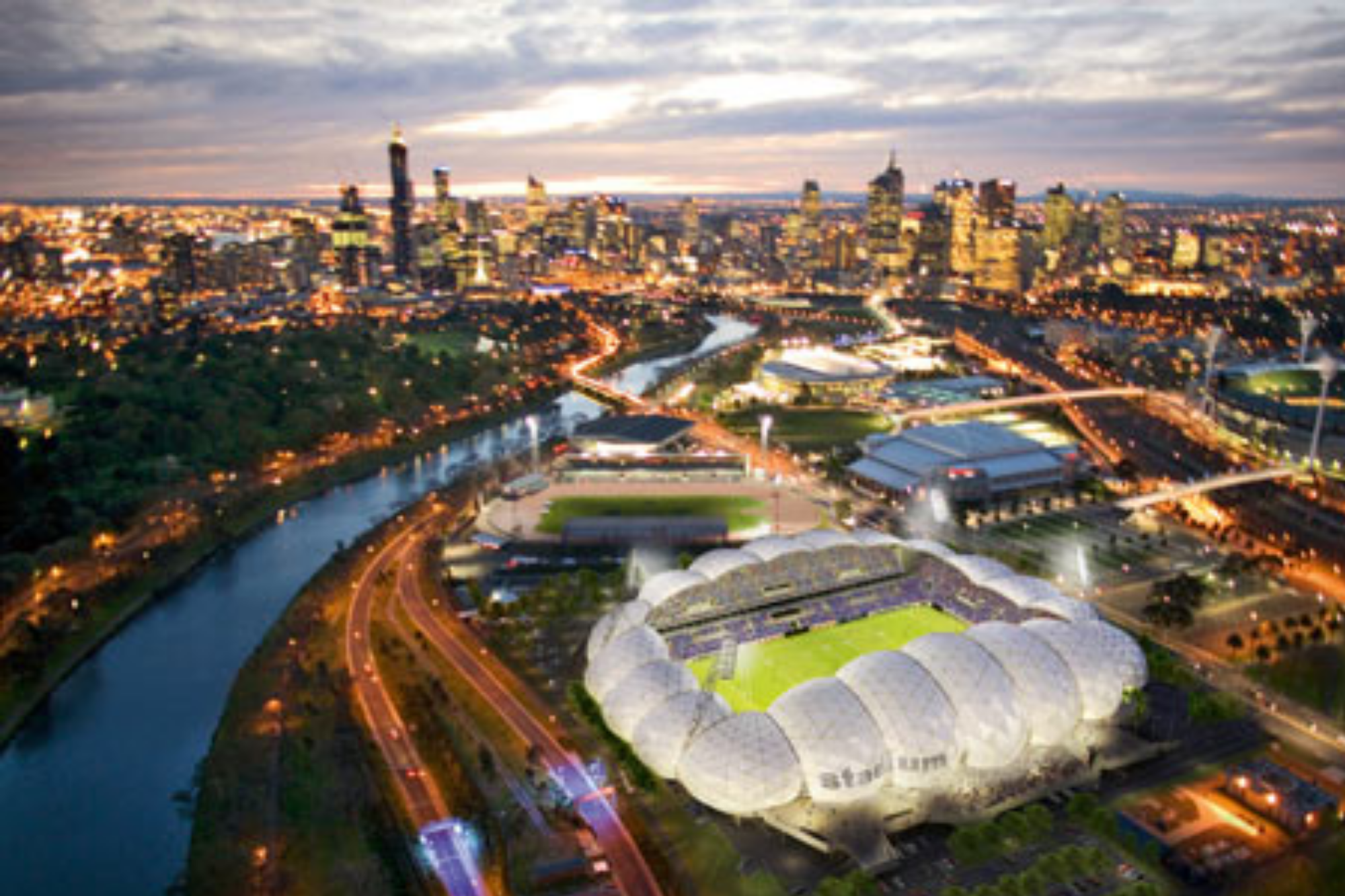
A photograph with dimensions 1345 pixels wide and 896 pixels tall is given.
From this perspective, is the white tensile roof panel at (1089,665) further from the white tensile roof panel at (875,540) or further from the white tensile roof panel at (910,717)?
the white tensile roof panel at (875,540)

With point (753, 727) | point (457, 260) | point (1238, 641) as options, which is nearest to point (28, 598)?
point (753, 727)

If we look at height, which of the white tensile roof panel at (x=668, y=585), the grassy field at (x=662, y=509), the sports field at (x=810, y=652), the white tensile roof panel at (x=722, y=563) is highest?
the white tensile roof panel at (x=722, y=563)

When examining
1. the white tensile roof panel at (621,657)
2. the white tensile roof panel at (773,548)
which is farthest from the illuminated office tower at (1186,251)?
the white tensile roof panel at (621,657)

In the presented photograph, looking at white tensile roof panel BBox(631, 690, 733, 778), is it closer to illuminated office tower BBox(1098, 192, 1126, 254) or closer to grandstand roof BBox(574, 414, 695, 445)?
grandstand roof BBox(574, 414, 695, 445)

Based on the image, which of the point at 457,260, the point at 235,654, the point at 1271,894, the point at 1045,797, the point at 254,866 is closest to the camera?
the point at 1271,894

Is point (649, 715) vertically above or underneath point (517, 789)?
above

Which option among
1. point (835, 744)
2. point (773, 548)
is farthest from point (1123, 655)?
point (773, 548)

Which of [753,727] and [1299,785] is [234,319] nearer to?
[753,727]
